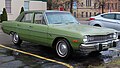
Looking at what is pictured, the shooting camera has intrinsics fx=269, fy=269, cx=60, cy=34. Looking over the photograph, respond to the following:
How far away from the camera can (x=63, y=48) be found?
8688 mm

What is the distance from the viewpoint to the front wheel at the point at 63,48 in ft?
27.8

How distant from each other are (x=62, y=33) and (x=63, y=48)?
50 cm

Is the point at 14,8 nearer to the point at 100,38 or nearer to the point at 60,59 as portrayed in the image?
the point at 60,59

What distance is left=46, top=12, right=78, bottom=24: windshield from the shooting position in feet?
31.2

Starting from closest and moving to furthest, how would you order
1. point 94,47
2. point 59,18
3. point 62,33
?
point 94,47 → point 62,33 → point 59,18

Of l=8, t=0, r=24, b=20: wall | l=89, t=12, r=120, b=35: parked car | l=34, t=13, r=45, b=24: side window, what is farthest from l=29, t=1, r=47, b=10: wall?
l=34, t=13, r=45, b=24: side window

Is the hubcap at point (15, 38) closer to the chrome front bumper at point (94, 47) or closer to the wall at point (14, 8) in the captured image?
the chrome front bumper at point (94, 47)

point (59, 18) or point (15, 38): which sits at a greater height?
point (59, 18)

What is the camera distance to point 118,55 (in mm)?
9305

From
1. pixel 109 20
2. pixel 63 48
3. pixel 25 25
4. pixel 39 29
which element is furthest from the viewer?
pixel 109 20

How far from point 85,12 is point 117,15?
1782 inches

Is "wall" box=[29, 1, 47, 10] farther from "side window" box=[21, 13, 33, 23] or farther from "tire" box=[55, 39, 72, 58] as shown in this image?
"tire" box=[55, 39, 72, 58]

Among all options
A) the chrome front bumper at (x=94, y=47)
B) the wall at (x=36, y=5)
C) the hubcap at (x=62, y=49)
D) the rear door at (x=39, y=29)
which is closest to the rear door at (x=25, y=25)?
the rear door at (x=39, y=29)

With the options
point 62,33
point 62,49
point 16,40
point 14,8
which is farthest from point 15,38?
point 14,8
